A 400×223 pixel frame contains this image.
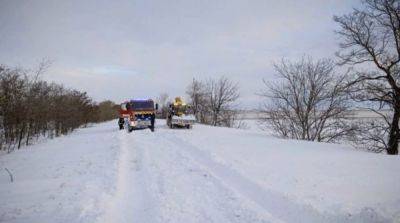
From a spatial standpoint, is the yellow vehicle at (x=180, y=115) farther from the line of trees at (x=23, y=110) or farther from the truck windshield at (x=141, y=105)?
the line of trees at (x=23, y=110)

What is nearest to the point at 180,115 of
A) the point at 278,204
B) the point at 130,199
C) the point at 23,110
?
the point at 23,110

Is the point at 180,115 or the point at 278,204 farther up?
the point at 180,115

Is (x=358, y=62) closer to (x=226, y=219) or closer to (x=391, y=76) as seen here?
(x=391, y=76)

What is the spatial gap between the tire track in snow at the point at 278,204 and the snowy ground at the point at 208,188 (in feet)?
0.06

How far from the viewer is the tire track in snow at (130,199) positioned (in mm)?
6613

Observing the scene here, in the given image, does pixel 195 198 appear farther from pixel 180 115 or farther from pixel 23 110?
pixel 180 115

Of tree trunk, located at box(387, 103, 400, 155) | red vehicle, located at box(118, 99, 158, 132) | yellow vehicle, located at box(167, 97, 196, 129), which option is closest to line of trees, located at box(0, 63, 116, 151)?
red vehicle, located at box(118, 99, 158, 132)

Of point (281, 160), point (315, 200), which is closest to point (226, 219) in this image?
point (315, 200)

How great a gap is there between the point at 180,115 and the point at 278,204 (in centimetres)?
2451

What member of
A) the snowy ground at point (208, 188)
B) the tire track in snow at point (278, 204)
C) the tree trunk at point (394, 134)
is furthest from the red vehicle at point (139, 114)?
the tire track in snow at point (278, 204)

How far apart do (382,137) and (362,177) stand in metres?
11.3

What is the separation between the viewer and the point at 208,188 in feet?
27.9

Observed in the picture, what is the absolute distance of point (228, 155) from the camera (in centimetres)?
1310

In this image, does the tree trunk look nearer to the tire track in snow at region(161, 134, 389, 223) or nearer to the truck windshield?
the tire track in snow at region(161, 134, 389, 223)
